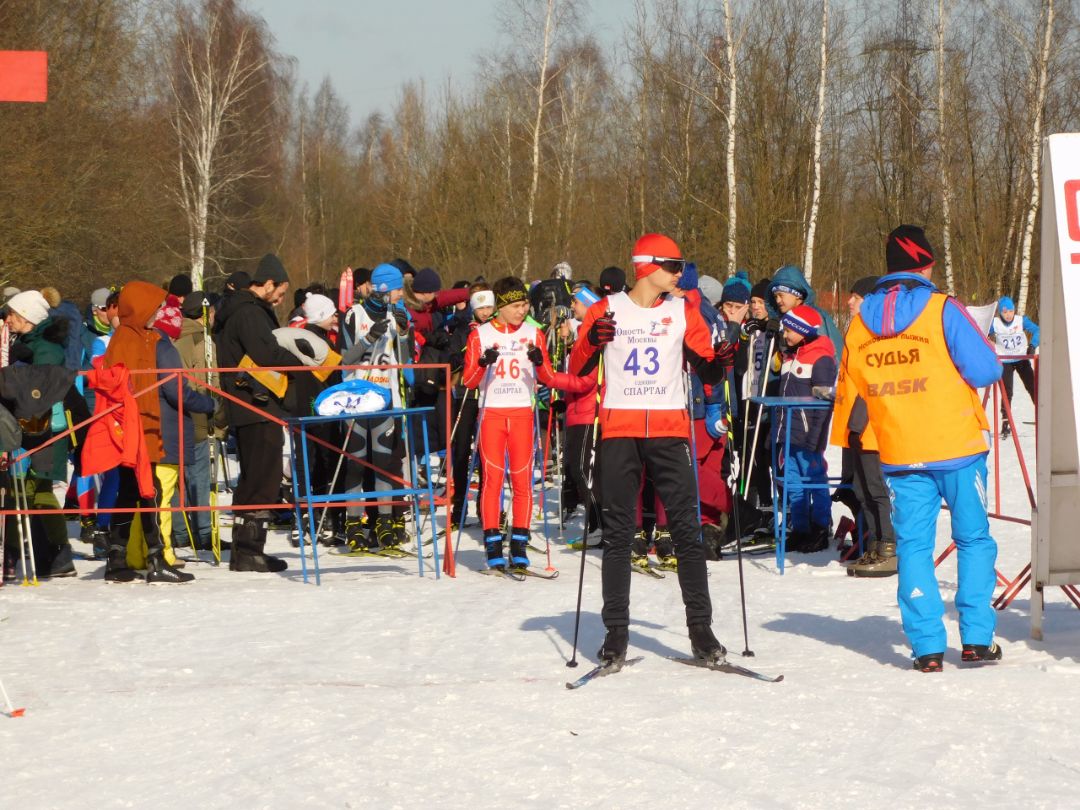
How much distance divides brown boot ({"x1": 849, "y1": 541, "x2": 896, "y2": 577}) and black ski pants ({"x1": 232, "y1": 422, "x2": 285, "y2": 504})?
375 centimetres

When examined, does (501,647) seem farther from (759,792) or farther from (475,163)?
(475,163)

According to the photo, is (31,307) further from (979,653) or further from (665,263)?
(979,653)

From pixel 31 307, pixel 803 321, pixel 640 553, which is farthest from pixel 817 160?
pixel 31 307

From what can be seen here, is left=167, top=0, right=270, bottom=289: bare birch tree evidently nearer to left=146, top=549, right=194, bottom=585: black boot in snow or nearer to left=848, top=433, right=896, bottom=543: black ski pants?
left=146, top=549, right=194, bottom=585: black boot in snow

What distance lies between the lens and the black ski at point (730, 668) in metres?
6.28

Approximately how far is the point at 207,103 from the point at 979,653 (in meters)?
36.0

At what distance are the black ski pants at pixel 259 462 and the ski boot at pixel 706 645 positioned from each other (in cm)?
403

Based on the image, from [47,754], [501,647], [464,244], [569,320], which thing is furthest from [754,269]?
[47,754]

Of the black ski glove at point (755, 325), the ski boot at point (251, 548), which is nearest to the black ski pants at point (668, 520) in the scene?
the black ski glove at point (755, 325)

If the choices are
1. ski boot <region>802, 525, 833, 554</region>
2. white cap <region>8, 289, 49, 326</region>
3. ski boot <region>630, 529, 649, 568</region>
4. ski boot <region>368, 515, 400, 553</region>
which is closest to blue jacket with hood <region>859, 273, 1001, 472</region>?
ski boot <region>630, 529, 649, 568</region>

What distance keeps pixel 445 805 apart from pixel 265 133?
4634 centimetres

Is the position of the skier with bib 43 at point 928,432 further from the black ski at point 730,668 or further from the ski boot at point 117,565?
the ski boot at point 117,565

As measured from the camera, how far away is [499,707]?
234 inches

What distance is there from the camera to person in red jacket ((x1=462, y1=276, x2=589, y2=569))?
9591 mm
